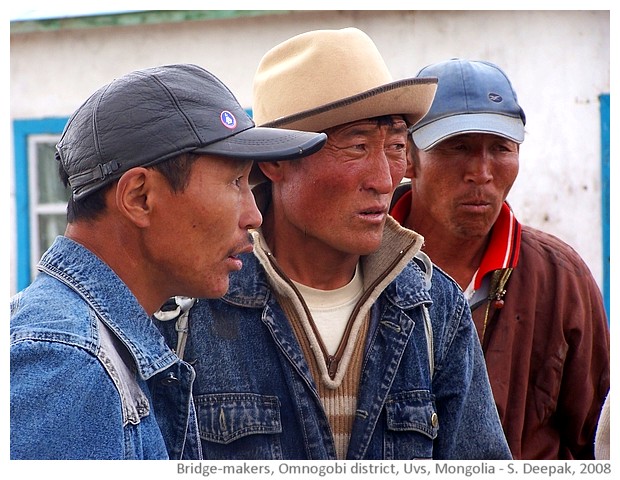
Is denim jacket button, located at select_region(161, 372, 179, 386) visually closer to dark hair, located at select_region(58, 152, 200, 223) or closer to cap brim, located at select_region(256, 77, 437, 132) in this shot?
dark hair, located at select_region(58, 152, 200, 223)

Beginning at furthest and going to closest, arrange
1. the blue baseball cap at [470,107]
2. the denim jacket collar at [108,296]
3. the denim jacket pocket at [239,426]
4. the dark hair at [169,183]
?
the blue baseball cap at [470,107], the denim jacket pocket at [239,426], the dark hair at [169,183], the denim jacket collar at [108,296]

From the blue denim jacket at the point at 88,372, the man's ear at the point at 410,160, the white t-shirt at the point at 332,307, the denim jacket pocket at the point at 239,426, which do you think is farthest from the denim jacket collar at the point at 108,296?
the man's ear at the point at 410,160

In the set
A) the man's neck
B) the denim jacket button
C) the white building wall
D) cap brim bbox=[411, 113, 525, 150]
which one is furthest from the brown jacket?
the denim jacket button

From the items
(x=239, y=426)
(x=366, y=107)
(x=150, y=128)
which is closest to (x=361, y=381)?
(x=239, y=426)

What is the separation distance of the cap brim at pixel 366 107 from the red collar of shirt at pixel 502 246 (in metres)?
0.77

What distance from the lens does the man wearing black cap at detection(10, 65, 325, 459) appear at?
5.08ft

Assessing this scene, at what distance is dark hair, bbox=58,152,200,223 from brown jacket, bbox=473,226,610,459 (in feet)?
4.81

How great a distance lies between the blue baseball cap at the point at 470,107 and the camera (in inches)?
118

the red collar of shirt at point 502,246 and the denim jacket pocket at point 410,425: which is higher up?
the red collar of shirt at point 502,246

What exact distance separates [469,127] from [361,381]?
1.11m

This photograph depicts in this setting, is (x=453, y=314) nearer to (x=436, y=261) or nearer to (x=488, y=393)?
(x=488, y=393)

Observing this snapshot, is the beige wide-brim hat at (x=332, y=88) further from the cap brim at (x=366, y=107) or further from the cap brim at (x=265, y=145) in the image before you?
the cap brim at (x=265, y=145)

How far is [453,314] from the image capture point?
2.52 meters

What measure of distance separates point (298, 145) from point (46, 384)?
0.85 metres
